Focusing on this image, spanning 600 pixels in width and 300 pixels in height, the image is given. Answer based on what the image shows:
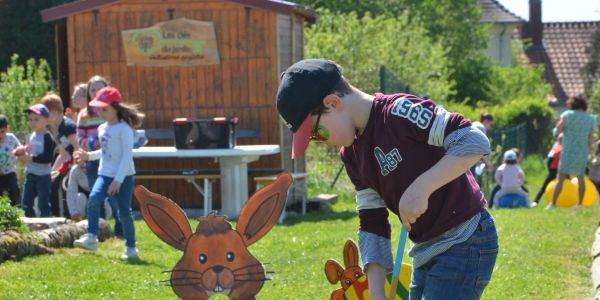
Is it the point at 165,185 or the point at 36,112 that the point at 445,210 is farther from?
the point at 165,185

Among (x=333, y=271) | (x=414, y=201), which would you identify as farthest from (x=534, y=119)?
(x=414, y=201)

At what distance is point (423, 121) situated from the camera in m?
3.89

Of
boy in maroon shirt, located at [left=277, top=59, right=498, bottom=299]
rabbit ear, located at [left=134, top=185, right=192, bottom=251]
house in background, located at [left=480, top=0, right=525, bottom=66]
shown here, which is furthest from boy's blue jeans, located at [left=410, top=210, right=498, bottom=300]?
house in background, located at [left=480, top=0, right=525, bottom=66]

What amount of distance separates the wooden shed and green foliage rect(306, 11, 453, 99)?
8.17 m

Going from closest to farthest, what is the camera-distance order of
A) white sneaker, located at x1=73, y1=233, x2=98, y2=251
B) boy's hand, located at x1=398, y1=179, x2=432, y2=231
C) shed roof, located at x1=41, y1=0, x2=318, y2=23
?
boy's hand, located at x1=398, y1=179, x2=432, y2=231 → white sneaker, located at x1=73, y1=233, x2=98, y2=251 → shed roof, located at x1=41, y1=0, x2=318, y2=23

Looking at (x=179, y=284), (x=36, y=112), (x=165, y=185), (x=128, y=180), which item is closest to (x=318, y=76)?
(x=179, y=284)

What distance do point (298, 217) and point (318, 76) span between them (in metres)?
10.3

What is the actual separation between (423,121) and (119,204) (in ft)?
20.5

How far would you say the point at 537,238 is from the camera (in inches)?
413

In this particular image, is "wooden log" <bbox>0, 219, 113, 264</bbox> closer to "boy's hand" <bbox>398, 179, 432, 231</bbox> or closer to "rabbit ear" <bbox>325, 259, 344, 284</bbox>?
"rabbit ear" <bbox>325, 259, 344, 284</bbox>

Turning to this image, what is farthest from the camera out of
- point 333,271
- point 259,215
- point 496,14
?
point 496,14

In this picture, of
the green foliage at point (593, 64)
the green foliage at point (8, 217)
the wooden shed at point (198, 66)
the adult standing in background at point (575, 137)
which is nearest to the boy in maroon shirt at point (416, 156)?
the green foliage at point (8, 217)

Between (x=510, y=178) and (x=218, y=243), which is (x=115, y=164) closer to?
(x=218, y=243)

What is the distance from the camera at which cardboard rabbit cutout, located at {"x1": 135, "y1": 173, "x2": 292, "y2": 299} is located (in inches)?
233
